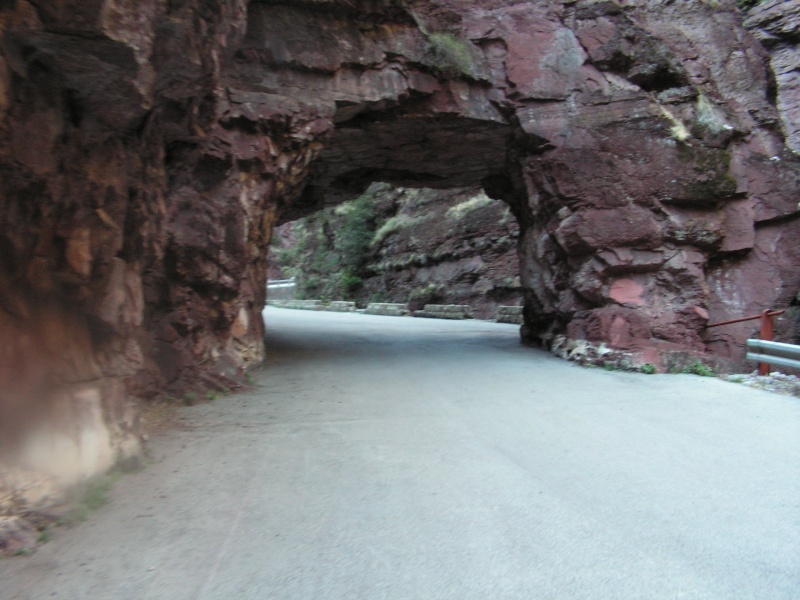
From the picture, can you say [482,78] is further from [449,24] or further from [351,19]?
[351,19]

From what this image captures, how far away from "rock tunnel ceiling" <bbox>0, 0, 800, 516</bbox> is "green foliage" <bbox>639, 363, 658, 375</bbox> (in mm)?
200

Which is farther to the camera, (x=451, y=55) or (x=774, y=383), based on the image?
(x=451, y=55)

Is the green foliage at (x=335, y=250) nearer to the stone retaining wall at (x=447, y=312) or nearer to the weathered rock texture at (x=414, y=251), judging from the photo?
the weathered rock texture at (x=414, y=251)

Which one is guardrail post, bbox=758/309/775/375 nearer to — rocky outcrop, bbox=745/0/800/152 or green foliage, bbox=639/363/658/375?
green foliage, bbox=639/363/658/375

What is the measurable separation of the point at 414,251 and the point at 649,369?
2006 centimetres

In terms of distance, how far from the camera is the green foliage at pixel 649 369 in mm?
8602

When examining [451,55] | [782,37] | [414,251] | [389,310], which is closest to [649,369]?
[451,55]

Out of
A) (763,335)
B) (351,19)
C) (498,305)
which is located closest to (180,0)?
(351,19)

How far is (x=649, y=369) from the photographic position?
28.3 feet

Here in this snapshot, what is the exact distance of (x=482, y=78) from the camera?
394 inches

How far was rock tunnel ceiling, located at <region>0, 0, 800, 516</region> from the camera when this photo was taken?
491cm

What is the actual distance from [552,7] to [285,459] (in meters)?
9.74

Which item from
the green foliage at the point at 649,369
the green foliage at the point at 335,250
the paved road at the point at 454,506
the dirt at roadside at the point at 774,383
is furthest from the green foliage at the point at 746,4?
the green foliage at the point at 335,250

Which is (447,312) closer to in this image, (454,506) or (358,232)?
(358,232)
